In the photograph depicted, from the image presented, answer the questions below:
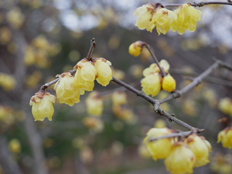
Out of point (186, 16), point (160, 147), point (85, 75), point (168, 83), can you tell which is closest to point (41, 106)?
point (85, 75)

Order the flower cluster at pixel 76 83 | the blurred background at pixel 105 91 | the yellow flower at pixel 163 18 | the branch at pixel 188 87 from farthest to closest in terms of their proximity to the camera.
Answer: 1. the blurred background at pixel 105 91
2. the branch at pixel 188 87
3. the yellow flower at pixel 163 18
4. the flower cluster at pixel 76 83

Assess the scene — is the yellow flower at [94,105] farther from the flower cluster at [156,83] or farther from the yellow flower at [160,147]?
the yellow flower at [160,147]

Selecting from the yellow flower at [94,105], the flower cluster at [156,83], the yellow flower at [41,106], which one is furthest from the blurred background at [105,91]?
the yellow flower at [41,106]

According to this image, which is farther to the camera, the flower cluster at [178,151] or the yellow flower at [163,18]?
the yellow flower at [163,18]

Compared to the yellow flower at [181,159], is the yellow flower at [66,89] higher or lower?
higher

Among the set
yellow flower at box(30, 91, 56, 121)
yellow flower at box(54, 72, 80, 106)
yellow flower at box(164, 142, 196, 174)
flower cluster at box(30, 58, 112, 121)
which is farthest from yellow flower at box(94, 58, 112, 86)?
yellow flower at box(164, 142, 196, 174)

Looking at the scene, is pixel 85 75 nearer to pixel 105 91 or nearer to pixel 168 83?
pixel 168 83
